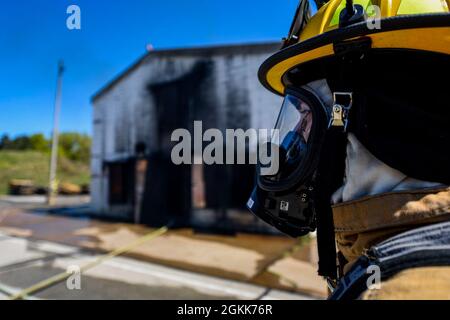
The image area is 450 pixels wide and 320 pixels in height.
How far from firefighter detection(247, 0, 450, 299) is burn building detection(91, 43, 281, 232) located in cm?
722

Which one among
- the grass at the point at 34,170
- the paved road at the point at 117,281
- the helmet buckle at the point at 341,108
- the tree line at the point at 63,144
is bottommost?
the paved road at the point at 117,281

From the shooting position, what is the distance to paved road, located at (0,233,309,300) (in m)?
4.33

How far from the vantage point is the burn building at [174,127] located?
8914 millimetres

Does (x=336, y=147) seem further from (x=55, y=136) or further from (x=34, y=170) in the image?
(x=34, y=170)

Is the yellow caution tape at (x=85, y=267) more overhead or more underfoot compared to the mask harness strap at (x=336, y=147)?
more underfoot

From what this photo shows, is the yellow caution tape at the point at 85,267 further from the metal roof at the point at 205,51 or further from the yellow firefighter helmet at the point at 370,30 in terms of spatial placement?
the metal roof at the point at 205,51

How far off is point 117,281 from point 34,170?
32.0 metres

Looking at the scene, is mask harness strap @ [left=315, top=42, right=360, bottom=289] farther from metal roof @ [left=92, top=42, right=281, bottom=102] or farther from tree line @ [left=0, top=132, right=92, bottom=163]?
tree line @ [left=0, top=132, right=92, bottom=163]

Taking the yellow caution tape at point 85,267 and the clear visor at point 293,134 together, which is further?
the yellow caution tape at point 85,267

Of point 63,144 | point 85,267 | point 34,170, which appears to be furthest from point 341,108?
point 63,144

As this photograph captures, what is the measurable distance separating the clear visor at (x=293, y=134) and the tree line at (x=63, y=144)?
166 ft

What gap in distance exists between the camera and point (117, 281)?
4.83m

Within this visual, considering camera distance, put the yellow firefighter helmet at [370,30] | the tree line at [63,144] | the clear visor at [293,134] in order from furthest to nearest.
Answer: the tree line at [63,144], the clear visor at [293,134], the yellow firefighter helmet at [370,30]

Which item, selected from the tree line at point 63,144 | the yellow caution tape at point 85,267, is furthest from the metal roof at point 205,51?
the tree line at point 63,144
